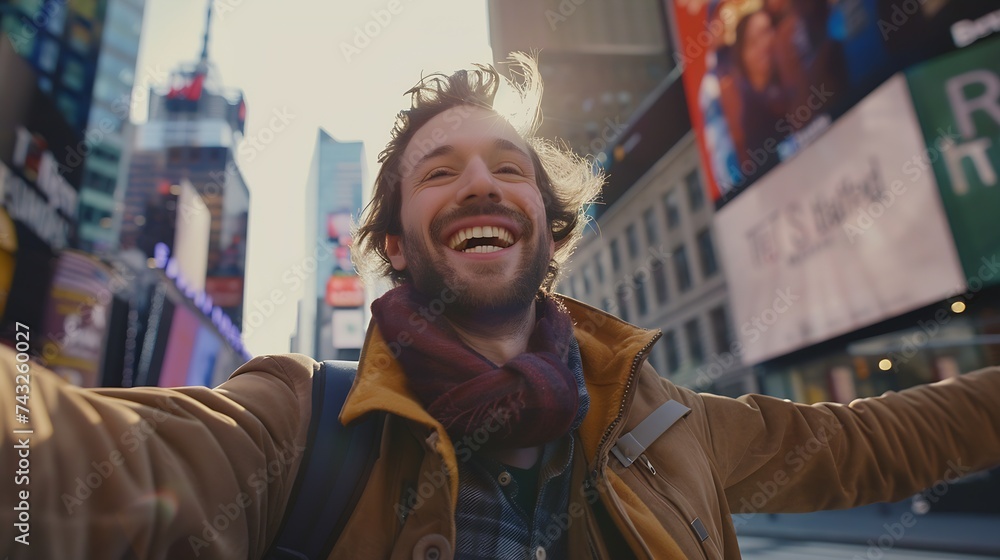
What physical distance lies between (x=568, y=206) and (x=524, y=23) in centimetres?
6015

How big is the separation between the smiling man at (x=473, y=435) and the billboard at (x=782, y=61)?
1454 cm

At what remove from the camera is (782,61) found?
57.5 ft

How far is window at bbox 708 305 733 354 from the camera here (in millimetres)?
24442

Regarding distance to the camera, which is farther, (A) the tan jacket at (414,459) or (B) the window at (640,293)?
(B) the window at (640,293)

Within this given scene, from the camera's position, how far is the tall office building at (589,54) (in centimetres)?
4709

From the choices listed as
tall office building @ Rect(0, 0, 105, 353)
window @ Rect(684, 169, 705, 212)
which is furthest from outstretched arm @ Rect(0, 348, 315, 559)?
window @ Rect(684, 169, 705, 212)

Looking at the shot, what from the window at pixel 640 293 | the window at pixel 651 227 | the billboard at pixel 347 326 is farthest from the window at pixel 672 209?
the billboard at pixel 347 326

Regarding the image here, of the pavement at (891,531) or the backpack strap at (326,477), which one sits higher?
the backpack strap at (326,477)

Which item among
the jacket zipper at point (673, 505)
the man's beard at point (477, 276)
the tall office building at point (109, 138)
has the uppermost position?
the tall office building at point (109, 138)

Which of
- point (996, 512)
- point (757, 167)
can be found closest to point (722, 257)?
point (757, 167)

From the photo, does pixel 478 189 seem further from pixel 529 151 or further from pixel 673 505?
pixel 673 505

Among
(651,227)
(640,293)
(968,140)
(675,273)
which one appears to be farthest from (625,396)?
(640,293)

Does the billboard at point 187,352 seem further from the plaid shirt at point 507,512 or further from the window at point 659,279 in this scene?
the window at point 659,279

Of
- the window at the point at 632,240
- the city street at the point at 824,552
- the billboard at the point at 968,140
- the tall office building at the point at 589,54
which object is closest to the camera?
the city street at the point at 824,552
